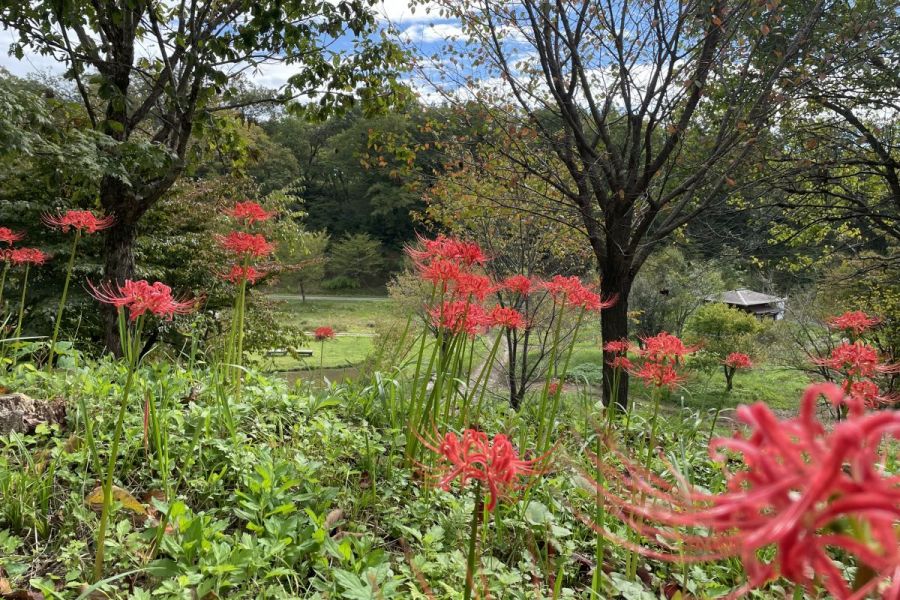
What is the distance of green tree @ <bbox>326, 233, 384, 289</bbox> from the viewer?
34906 millimetres

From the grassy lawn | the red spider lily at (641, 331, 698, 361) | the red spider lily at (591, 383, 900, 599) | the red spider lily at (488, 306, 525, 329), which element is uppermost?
the red spider lily at (591, 383, 900, 599)

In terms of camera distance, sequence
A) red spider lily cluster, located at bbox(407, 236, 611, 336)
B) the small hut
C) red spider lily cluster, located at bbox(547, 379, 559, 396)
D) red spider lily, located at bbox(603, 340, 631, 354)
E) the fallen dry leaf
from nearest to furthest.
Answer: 1. the fallen dry leaf
2. red spider lily cluster, located at bbox(407, 236, 611, 336)
3. red spider lily cluster, located at bbox(547, 379, 559, 396)
4. red spider lily, located at bbox(603, 340, 631, 354)
5. the small hut

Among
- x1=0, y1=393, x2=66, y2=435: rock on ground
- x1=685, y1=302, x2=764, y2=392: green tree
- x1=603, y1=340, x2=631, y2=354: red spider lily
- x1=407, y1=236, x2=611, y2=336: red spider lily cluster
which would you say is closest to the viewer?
x1=0, y1=393, x2=66, y2=435: rock on ground

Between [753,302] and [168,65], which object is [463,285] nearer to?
[168,65]

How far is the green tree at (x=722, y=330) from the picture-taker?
1520 cm

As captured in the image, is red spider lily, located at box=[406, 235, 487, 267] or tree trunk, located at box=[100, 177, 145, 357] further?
tree trunk, located at box=[100, 177, 145, 357]

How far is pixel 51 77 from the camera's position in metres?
19.8

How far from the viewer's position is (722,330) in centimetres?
1661

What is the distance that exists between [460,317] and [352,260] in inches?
1352

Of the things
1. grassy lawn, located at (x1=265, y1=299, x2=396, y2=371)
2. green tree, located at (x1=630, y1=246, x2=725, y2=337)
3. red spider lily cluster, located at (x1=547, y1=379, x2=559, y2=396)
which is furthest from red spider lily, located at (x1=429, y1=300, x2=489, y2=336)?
green tree, located at (x1=630, y1=246, x2=725, y2=337)

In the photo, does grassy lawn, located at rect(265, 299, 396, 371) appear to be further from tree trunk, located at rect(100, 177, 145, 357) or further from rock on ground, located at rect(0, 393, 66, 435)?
rock on ground, located at rect(0, 393, 66, 435)

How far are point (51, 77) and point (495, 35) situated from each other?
21.4 m

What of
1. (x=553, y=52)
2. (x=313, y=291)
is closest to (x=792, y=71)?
(x=553, y=52)

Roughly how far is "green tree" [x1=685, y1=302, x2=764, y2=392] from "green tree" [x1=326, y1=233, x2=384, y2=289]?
21.2 meters
